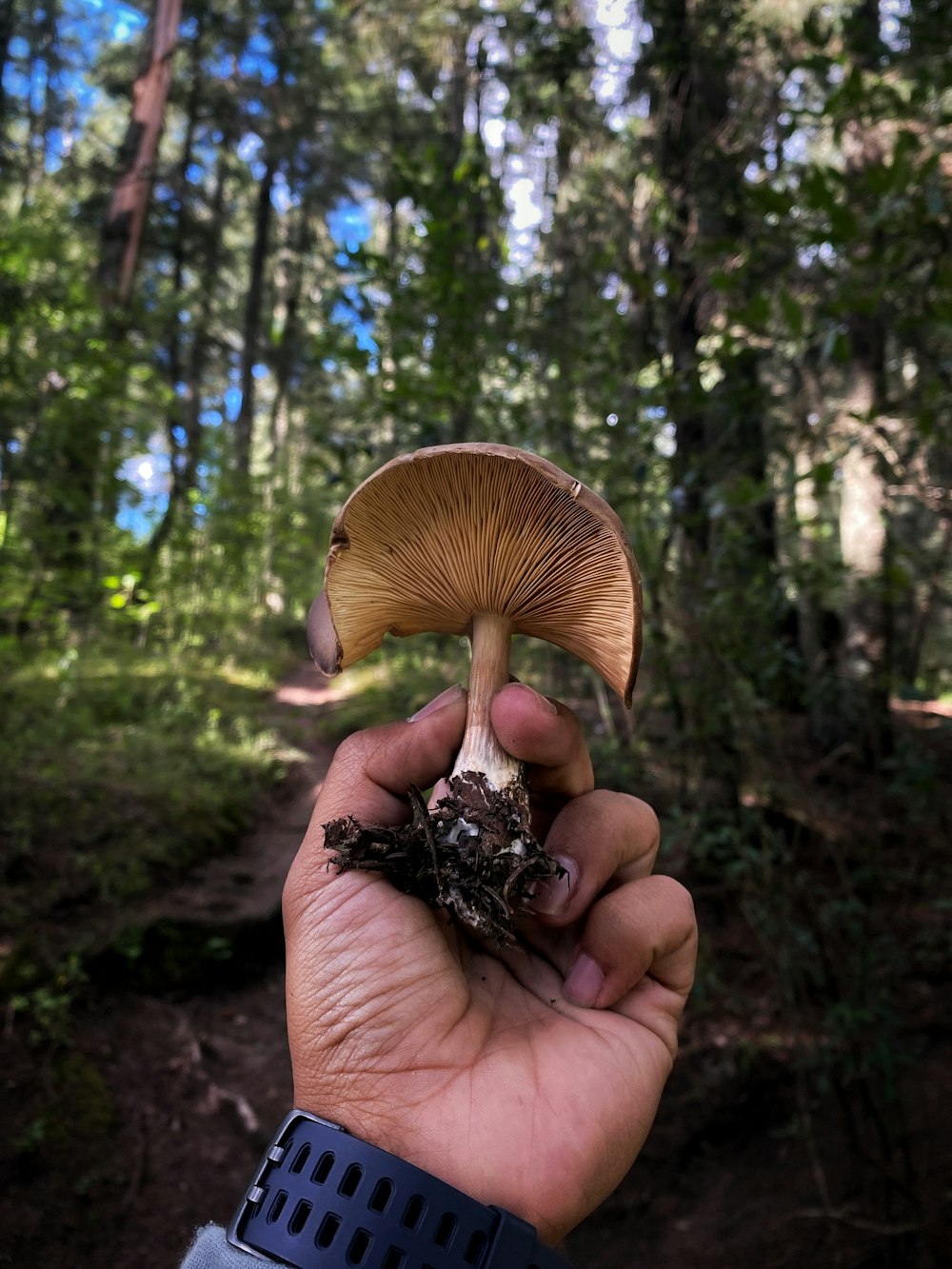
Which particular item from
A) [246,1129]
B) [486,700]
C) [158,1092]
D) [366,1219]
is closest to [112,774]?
[158,1092]

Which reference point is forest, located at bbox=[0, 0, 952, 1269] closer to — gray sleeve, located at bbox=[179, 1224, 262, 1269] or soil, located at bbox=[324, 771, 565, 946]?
soil, located at bbox=[324, 771, 565, 946]

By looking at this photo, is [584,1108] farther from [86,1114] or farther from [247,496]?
[247,496]

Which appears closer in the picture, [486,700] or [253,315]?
[486,700]

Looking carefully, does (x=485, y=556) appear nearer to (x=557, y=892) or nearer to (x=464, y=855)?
(x=464, y=855)

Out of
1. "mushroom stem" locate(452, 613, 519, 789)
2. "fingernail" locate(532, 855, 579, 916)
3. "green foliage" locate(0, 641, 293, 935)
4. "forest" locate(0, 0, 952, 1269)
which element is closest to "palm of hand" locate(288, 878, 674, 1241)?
"fingernail" locate(532, 855, 579, 916)

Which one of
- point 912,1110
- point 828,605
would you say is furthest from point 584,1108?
point 828,605

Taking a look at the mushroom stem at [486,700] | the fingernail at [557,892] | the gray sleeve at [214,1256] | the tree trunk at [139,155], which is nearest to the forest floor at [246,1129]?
the fingernail at [557,892]

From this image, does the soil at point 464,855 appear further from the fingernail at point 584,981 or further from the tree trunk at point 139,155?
the tree trunk at point 139,155
